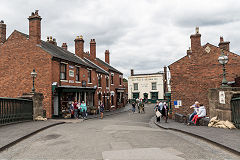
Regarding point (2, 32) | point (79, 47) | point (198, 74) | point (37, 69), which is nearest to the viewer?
point (198, 74)

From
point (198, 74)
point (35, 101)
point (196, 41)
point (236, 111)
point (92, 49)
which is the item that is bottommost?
point (236, 111)

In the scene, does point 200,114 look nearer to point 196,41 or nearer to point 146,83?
point 196,41

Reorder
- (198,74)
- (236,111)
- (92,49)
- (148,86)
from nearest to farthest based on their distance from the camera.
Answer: (236,111), (198,74), (92,49), (148,86)

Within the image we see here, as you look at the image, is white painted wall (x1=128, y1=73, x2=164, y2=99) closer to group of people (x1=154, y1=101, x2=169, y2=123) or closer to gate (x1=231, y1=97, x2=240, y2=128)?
group of people (x1=154, y1=101, x2=169, y2=123)

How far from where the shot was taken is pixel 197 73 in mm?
18438

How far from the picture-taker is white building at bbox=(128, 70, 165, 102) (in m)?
56.7

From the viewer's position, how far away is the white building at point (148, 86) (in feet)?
186

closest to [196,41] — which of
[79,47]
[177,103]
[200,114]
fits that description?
[177,103]

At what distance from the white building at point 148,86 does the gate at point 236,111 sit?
4703 centimetres

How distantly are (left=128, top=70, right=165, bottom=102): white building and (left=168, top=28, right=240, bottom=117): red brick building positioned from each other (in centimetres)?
3777

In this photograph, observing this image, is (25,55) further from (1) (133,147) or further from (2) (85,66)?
(1) (133,147)

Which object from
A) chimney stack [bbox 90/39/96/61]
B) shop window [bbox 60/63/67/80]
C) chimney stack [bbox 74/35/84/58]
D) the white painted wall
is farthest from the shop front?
the white painted wall

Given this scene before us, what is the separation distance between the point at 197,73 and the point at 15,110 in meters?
15.1

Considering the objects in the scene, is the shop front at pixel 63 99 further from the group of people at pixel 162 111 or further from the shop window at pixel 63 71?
the group of people at pixel 162 111
